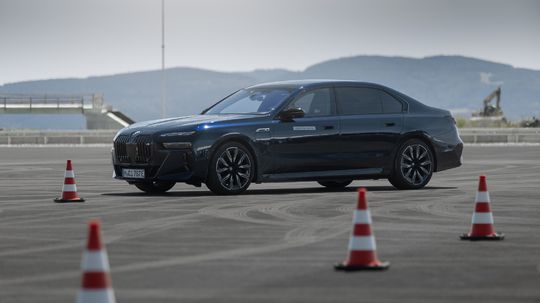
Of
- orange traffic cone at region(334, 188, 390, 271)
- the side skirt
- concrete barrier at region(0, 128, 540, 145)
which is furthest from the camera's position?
concrete barrier at region(0, 128, 540, 145)

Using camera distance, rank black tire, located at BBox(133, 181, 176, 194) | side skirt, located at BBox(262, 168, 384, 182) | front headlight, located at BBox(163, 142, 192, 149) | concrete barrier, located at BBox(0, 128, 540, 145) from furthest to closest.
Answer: concrete barrier, located at BBox(0, 128, 540, 145)
black tire, located at BBox(133, 181, 176, 194)
side skirt, located at BBox(262, 168, 384, 182)
front headlight, located at BBox(163, 142, 192, 149)

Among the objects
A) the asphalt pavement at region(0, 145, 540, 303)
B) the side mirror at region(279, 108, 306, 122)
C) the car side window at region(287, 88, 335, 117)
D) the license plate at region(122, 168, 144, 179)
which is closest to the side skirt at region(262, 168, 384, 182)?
the asphalt pavement at region(0, 145, 540, 303)

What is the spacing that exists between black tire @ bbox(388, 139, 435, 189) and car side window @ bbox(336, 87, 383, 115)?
76 centimetres

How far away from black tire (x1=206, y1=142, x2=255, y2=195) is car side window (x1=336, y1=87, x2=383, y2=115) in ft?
6.69

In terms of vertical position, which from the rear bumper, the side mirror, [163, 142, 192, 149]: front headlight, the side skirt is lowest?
the side skirt

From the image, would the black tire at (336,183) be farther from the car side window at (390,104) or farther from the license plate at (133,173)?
the license plate at (133,173)

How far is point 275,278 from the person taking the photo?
365 inches

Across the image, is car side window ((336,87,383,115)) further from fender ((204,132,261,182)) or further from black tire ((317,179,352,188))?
fender ((204,132,261,182))

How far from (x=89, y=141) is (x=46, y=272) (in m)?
49.4

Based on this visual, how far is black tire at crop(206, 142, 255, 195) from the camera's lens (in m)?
17.6

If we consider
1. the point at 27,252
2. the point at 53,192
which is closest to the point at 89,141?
the point at 53,192

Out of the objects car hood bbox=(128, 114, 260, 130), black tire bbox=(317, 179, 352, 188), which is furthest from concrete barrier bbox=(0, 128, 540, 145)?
car hood bbox=(128, 114, 260, 130)

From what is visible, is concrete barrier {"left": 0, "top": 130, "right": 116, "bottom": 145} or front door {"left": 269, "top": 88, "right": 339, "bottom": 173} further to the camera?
concrete barrier {"left": 0, "top": 130, "right": 116, "bottom": 145}

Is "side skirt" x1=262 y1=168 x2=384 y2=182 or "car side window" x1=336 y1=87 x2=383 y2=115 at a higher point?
"car side window" x1=336 y1=87 x2=383 y2=115
